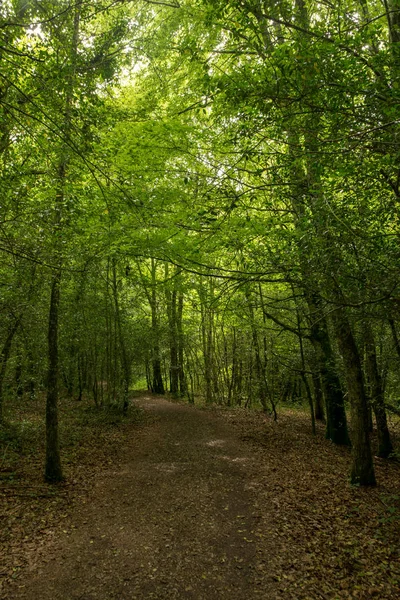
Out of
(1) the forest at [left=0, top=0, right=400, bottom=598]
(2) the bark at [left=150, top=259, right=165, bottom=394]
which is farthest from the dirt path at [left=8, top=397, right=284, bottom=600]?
(2) the bark at [left=150, top=259, right=165, bottom=394]

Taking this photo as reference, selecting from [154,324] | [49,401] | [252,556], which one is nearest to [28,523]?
[49,401]

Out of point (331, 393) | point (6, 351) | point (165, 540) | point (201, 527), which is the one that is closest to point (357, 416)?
point (331, 393)

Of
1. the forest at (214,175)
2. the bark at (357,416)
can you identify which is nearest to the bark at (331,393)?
the forest at (214,175)

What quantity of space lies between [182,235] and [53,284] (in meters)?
3.29

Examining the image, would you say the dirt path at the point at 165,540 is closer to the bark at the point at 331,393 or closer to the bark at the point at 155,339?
the bark at the point at 331,393

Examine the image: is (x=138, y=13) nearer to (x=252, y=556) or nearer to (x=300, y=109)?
(x=300, y=109)

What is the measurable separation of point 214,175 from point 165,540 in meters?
6.64

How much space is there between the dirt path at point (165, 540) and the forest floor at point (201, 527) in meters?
0.02

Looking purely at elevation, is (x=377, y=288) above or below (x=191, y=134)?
below

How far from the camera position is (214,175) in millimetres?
6148

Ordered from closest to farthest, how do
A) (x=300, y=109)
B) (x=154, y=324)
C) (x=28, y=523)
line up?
(x=300, y=109) < (x=28, y=523) < (x=154, y=324)

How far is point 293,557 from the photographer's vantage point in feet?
16.8

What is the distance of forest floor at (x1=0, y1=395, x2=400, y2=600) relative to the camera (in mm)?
4641

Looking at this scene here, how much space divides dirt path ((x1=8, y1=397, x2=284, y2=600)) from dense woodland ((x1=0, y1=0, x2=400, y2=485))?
2.14 m
